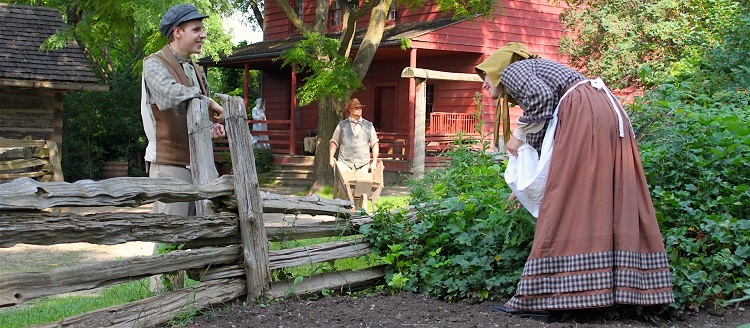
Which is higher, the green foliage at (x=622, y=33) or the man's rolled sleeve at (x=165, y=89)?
the green foliage at (x=622, y=33)

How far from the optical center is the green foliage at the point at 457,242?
4793mm

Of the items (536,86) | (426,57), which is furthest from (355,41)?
(536,86)

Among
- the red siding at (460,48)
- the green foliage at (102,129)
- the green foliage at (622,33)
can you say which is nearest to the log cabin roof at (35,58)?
the green foliage at (102,129)

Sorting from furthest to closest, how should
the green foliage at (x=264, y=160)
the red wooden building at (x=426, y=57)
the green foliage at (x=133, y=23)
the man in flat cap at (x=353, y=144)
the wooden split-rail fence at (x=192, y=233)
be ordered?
the green foliage at (x=264, y=160), the red wooden building at (x=426, y=57), the green foliage at (x=133, y=23), the man in flat cap at (x=353, y=144), the wooden split-rail fence at (x=192, y=233)

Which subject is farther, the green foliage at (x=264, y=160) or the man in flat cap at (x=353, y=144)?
the green foliage at (x=264, y=160)

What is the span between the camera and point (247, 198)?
4543mm

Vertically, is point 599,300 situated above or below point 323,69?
below

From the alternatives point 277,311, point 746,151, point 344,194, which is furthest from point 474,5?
point 277,311

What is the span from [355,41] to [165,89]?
50.4 feet

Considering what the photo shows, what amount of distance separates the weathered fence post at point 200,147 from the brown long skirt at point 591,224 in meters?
1.79

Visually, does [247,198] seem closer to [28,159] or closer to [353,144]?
[353,144]

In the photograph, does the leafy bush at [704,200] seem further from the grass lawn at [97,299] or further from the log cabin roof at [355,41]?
the log cabin roof at [355,41]

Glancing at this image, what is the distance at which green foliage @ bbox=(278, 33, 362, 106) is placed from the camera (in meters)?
Result: 15.2

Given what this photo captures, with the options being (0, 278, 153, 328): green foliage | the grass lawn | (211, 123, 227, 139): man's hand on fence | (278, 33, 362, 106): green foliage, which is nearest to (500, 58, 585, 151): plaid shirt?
the grass lawn
